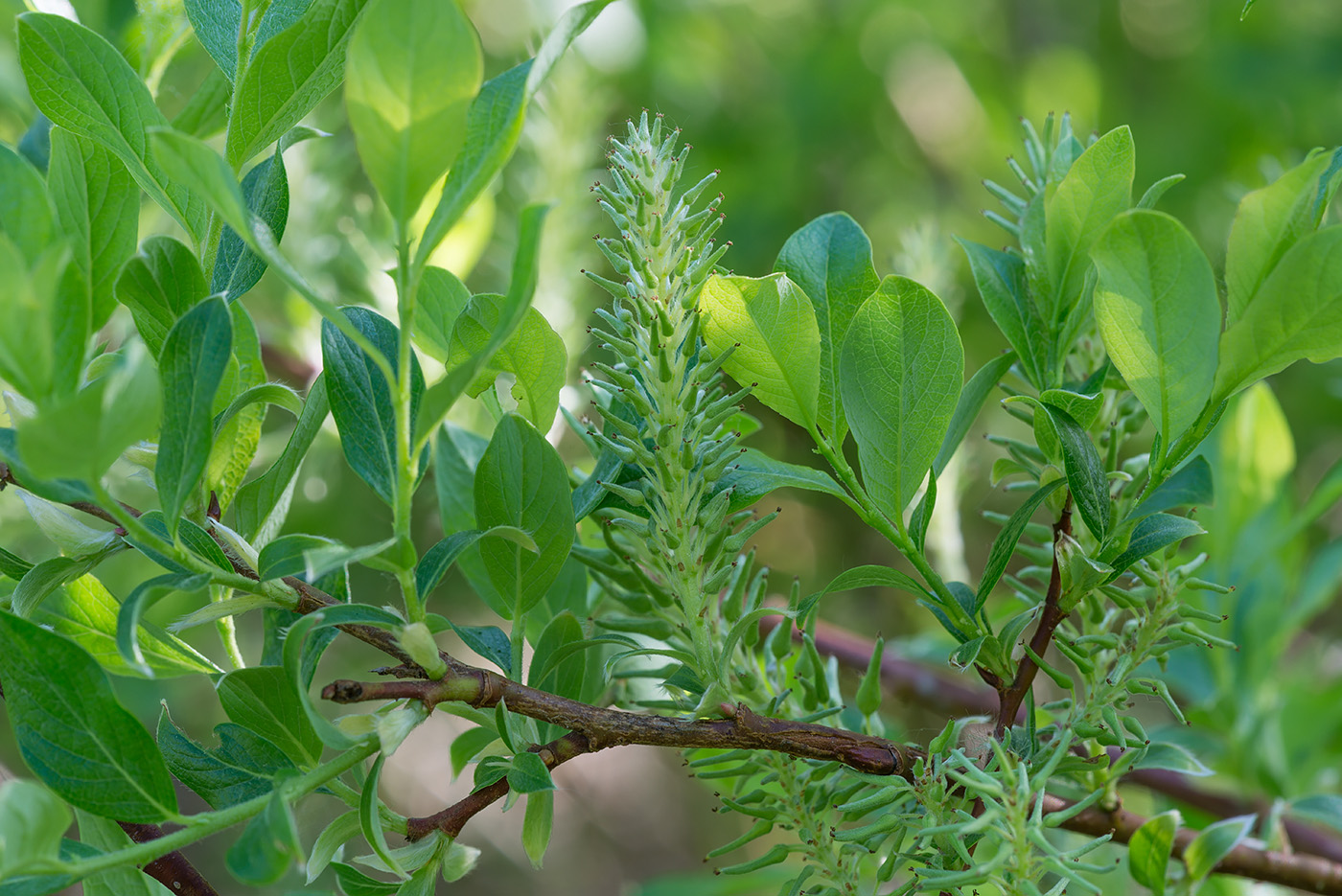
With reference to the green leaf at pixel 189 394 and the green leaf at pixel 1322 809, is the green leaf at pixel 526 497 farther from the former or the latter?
the green leaf at pixel 1322 809

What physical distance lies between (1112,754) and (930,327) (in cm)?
21

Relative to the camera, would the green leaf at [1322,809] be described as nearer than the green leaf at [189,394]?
No

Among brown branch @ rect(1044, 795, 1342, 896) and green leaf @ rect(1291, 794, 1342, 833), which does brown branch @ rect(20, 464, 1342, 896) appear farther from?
green leaf @ rect(1291, 794, 1342, 833)

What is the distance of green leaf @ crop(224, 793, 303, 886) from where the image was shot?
0.65 ft

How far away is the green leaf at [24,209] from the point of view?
0.21 metres

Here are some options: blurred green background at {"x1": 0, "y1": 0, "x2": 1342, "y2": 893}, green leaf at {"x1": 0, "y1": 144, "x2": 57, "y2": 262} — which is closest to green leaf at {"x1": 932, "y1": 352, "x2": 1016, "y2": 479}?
green leaf at {"x1": 0, "y1": 144, "x2": 57, "y2": 262}

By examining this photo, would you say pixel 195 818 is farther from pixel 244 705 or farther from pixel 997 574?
pixel 997 574

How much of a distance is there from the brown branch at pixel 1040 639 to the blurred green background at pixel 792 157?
1.35ft

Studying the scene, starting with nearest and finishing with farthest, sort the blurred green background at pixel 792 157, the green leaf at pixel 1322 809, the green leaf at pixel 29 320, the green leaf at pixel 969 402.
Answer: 1. the green leaf at pixel 29 320
2. the green leaf at pixel 969 402
3. the green leaf at pixel 1322 809
4. the blurred green background at pixel 792 157

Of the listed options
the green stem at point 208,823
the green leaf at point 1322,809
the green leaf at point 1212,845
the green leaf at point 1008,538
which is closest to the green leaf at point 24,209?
the green stem at point 208,823

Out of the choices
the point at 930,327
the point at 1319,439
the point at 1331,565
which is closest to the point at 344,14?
the point at 930,327

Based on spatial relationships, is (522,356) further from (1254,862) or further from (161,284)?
(1254,862)

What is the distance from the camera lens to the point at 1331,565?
1.80ft

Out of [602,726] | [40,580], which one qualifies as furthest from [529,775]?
[40,580]
